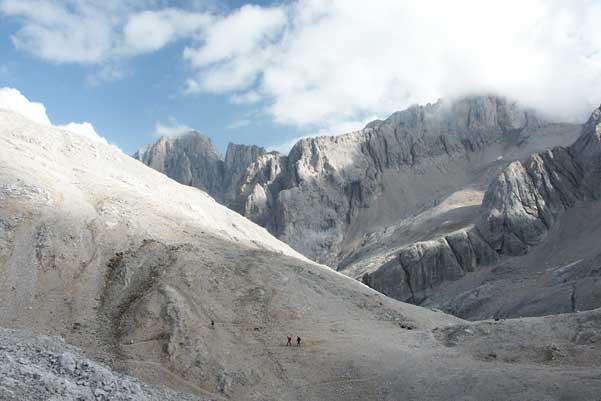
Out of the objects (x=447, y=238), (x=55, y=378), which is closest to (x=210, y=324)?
(x=55, y=378)

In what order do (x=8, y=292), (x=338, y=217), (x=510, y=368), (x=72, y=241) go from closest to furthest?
(x=510, y=368)
(x=8, y=292)
(x=72, y=241)
(x=338, y=217)

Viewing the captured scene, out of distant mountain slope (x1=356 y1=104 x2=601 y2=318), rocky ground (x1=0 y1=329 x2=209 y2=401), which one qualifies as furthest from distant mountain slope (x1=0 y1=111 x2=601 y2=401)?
distant mountain slope (x1=356 y1=104 x2=601 y2=318)

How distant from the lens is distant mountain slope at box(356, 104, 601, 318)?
343 feet

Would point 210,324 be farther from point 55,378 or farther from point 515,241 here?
point 515,241

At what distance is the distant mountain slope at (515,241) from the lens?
104500 mm

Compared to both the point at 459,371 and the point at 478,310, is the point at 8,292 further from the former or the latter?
the point at 478,310

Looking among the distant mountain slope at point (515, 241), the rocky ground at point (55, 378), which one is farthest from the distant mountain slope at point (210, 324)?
the distant mountain slope at point (515, 241)

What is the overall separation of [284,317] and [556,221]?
341 feet

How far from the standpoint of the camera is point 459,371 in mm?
30938

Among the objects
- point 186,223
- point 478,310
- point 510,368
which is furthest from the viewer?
point 478,310

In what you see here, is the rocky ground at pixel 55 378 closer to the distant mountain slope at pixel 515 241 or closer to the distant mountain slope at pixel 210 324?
the distant mountain slope at pixel 210 324

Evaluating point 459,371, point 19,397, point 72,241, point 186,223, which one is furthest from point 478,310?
point 19,397

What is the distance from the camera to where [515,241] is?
123 m

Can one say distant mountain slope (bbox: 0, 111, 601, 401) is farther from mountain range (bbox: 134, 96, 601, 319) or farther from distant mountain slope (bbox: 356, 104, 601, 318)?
distant mountain slope (bbox: 356, 104, 601, 318)
